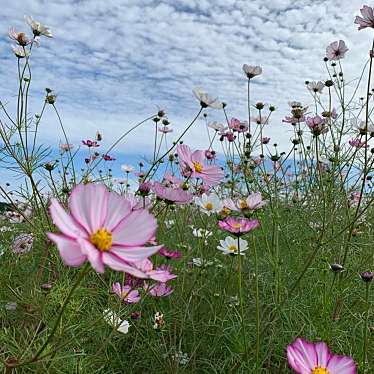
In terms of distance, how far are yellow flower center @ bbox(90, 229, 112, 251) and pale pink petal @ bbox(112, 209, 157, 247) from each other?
0.01 meters

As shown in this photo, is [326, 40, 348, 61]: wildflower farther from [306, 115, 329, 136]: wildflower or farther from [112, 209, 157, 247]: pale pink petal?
[112, 209, 157, 247]: pale pink petal

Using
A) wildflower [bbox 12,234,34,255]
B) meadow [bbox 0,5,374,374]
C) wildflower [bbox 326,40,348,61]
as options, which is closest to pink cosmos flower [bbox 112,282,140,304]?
meadow [bbox 0,5,374,374]

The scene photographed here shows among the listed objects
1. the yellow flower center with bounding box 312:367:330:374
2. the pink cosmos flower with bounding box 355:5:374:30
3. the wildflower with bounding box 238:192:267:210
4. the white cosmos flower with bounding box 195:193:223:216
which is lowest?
the yellow flower center with bounding box 312:367:330:374

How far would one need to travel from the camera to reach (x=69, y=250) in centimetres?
46

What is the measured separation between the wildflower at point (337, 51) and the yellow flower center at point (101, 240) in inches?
74.8

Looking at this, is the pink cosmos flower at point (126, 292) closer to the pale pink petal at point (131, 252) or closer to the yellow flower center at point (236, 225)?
the yellow flower center at point (236, 225)

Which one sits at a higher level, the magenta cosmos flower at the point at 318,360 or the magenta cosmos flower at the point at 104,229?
the magenta cosmos flower at the point at 104,229

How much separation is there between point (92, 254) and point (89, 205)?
9 centimetres

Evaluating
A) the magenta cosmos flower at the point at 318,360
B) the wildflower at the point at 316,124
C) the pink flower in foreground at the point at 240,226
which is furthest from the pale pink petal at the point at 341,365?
the wildflower at the point at 316,124

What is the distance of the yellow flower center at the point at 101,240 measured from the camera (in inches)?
20.5

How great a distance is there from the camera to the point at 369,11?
1458 mm

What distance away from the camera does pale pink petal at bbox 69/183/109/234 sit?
54cm

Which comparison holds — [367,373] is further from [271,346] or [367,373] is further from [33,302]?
[33,302]

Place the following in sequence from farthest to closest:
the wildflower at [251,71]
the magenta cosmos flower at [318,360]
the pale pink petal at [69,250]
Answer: the wildflower at [251,71]
the magenta cosmos flower at [318,360]
the pale pink petal at [69,250]
